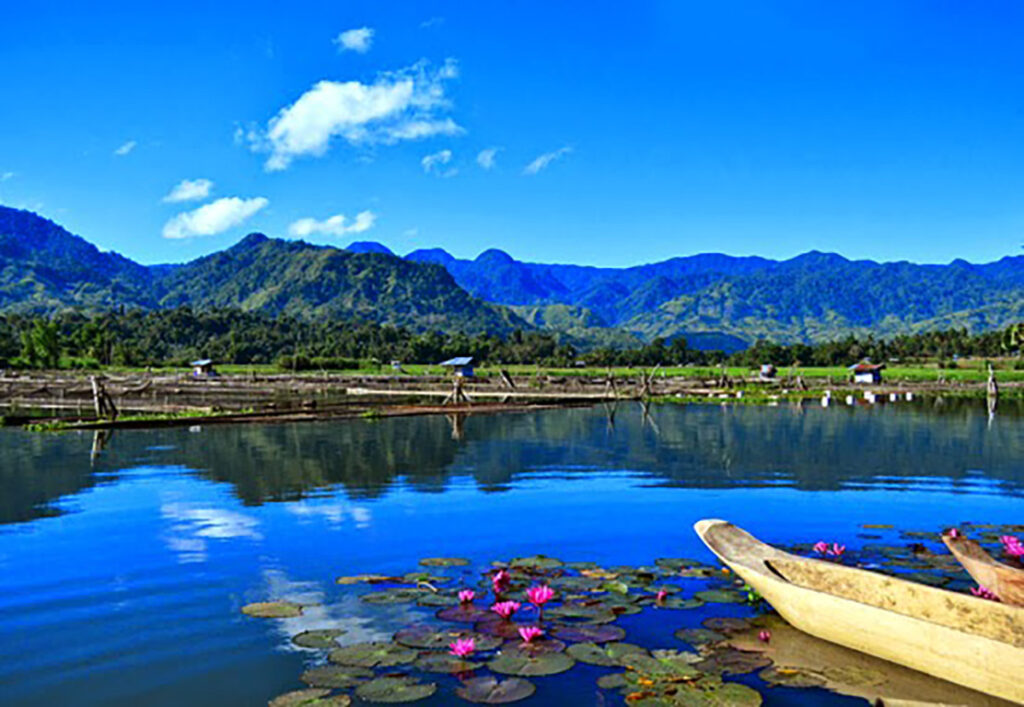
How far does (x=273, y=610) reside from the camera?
9281 mm

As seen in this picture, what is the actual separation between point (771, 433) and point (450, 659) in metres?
28.9

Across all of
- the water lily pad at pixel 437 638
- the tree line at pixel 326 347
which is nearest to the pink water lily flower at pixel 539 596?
the water lily pad at pixel 437 638

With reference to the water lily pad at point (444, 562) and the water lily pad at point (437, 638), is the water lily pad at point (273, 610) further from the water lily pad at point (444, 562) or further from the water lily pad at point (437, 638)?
the water lily pad at point (444, 562)

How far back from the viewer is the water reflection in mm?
19828

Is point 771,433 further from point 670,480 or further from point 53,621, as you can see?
point 53,621

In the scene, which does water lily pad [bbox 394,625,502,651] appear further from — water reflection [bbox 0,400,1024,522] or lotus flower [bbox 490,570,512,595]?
water reflection [bbox 0,400,1024,522]

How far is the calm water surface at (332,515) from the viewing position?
8070 mm

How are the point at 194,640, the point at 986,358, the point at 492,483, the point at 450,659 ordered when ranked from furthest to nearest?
the point at 986,358 → the point at 492,483 → the point at 194,640 → the point at 450,659

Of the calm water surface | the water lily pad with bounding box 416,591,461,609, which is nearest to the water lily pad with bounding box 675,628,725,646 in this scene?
the calm water surface

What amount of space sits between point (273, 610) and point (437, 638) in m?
2.39

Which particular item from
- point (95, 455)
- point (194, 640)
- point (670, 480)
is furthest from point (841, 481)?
point (95, 455)

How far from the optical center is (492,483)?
20.4 metres

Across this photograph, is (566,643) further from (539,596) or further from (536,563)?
(536,563)

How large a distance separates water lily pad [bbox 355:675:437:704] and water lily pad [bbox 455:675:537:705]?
315 millimetres
